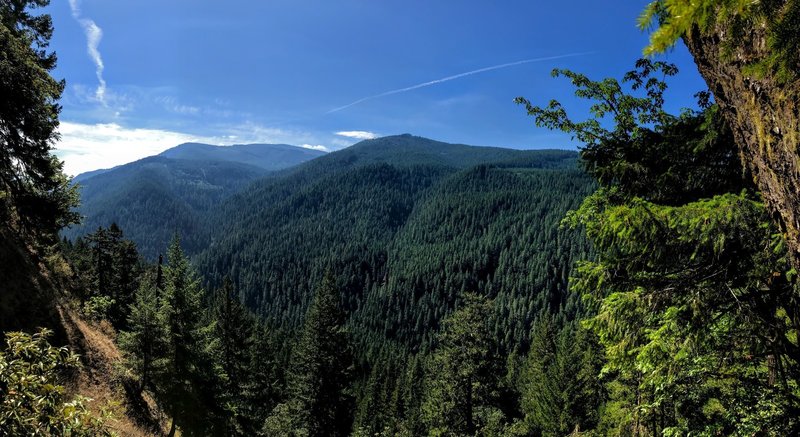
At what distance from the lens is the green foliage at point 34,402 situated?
3.83 meters

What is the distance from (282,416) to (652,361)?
29.3 m

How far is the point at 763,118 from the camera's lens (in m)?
3.14

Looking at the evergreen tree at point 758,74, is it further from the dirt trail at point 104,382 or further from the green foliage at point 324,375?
the green foliage at point 324,375

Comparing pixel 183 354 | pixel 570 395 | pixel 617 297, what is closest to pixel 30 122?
pixel 183 354

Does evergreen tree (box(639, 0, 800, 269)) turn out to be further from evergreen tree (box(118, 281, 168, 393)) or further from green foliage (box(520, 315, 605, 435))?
green foliage (box(520, 315, 605, 435))

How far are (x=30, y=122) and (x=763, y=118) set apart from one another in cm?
1864

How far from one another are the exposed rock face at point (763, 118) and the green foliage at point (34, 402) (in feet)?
22.5

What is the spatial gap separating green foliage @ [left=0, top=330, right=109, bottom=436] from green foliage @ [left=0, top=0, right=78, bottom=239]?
38.8ft

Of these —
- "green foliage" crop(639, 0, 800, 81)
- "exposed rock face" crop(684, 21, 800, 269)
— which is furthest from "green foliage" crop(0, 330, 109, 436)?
"exposed rock face" crop(684, 21, 800, 269)

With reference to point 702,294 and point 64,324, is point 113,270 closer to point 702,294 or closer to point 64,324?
point 64,324

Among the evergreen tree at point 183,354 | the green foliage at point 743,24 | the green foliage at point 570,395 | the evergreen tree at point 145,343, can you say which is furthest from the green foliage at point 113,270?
the green foliage at point 743,24

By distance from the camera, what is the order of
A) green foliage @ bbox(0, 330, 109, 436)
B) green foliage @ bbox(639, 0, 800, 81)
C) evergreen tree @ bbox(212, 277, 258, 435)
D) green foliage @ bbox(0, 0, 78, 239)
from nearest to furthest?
1. green foliage @ bbox(639, 0, 800, 81)
2. green foliage @ bbox(0, 330, 109, 436)
3. green foliage @ bbox(0, 0, 78, 239)
4. evergreen tree @ bbox(212, 277, 258, 435)

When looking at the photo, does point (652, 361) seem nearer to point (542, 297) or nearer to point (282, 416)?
point (282, 416)

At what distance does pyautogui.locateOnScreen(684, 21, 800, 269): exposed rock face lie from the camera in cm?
294
